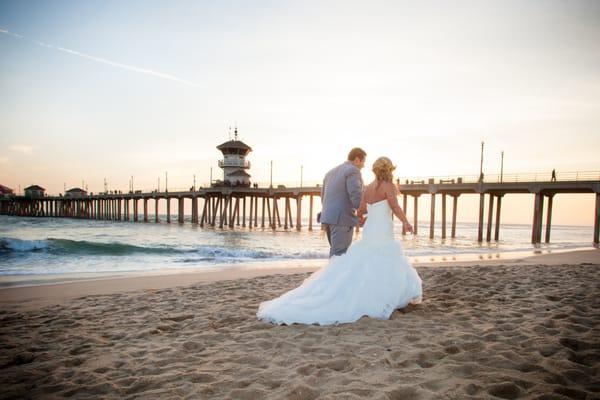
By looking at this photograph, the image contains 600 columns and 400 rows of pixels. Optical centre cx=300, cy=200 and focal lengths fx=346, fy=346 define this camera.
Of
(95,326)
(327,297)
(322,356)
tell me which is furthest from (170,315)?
(322,356)

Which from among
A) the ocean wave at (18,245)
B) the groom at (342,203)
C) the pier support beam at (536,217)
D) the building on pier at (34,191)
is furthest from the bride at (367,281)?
the building on pier at (34,191)

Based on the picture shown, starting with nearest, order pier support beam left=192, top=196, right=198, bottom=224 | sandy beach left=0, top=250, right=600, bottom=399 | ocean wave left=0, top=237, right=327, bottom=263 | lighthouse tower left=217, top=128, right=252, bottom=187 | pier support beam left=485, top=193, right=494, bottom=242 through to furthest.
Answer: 1. sandy beach left=0, top=250, right=600, bottom=399
2. ocean wave left=0, top=237, right=327, bottom=263
3. pier support beam left=485, top=193, right=494, bottom=242
4. lighthouse tower left=217, top=128, right=252, bottom=187
5. pier support beam left=192, top=196, right=198, bottom=224

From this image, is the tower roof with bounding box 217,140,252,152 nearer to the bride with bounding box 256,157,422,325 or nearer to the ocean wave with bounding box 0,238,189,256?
the ocean wave with bounding box 0,238,189,256

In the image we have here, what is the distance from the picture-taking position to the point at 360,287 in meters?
3.87

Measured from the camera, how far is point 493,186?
24.4 m

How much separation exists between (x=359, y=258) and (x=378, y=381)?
1.76 metres

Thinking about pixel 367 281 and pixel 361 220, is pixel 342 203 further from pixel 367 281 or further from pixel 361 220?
pixel 367 281

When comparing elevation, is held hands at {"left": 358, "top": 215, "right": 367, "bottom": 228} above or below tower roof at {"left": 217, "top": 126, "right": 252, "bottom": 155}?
below

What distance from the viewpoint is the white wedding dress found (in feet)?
12.4

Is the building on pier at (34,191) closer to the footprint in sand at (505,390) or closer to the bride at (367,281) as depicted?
the bride at (367,281)

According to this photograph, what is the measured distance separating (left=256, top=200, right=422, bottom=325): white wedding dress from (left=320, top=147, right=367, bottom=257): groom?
45 centimetres

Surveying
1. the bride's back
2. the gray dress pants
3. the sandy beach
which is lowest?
the sandy beach

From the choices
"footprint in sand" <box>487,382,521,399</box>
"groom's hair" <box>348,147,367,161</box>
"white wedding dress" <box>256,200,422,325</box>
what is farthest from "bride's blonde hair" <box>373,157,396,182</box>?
"footprint in sand" <box>487,382,521,399</box>

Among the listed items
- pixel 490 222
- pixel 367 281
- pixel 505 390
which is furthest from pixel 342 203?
pixel 490 222
